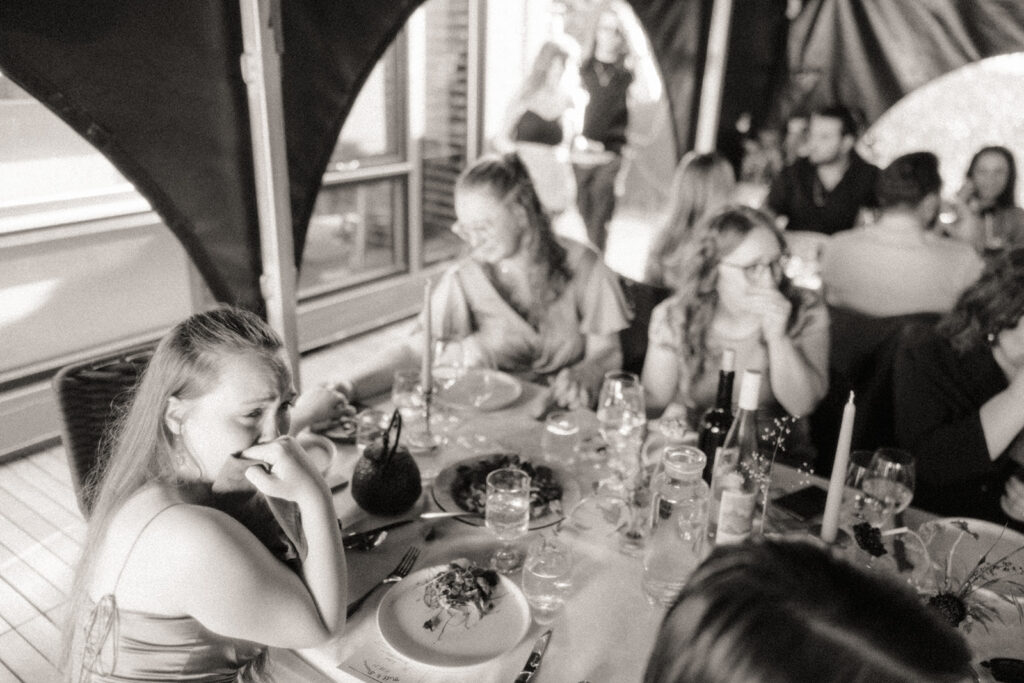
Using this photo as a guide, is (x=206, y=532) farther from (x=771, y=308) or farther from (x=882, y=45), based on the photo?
(x=882, y=45)

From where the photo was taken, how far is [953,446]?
5.71ft

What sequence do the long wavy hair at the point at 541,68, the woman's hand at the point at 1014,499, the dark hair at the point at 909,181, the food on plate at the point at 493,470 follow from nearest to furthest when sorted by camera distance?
1. the food on plate at the point at 493,470
2. the woman's hand at the point at 1014,499
3. the dark hair at the point at 909,181
4. the long wavy hair at the point at 541,68

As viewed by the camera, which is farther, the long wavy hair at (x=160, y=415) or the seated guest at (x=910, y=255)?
the seated guest at (x=910, y=255)

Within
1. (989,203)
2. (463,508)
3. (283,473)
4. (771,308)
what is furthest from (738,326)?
(989,203)

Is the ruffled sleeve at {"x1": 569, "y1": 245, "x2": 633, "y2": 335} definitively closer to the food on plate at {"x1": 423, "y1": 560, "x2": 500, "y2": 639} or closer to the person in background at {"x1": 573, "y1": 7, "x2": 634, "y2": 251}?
the food on plate at {"x1": 423, "y1": 560, "x2": 500, "y2": 639}

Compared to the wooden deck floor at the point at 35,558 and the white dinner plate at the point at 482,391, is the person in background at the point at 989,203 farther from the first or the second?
the wooden deck floor at the point at 35,558

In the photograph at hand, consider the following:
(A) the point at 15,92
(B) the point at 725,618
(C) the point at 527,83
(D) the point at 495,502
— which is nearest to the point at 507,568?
(D) the point at 495,502

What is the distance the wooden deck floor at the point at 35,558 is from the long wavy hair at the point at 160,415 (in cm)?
79

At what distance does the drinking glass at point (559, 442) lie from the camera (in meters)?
1.63

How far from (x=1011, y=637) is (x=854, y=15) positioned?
17.0 feet

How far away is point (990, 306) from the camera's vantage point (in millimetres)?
1781

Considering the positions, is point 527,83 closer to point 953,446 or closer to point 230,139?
point 230,139

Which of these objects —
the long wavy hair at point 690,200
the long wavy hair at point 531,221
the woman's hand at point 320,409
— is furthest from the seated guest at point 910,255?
the woman's hand at point 320,409

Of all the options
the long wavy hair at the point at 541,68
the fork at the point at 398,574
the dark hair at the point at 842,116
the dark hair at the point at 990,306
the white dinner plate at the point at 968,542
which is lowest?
the fork at the point at 398,574
